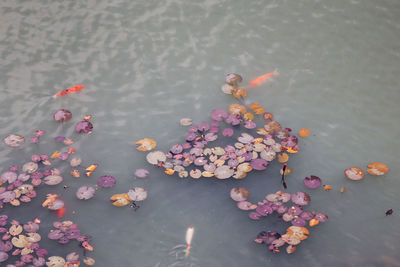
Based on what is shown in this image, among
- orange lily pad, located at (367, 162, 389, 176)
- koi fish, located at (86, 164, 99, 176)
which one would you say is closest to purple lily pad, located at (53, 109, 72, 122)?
koi fish, located at (86, 164, 99, 176)

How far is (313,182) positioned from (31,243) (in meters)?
1.74

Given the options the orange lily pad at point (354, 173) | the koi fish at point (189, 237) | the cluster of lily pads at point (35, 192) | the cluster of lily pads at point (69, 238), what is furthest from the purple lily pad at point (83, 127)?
the orange lily pad at point (354, 173)

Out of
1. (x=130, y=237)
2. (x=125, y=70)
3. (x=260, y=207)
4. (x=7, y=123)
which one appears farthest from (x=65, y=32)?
(x=260, y=207)

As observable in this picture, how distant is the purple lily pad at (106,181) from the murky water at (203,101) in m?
0.05

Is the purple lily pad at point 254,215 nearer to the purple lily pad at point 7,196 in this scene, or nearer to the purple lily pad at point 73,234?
the purple lily pad at point 73,234

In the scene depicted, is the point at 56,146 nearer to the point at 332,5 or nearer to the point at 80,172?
the point at 80,172

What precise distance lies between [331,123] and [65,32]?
2.40 meters

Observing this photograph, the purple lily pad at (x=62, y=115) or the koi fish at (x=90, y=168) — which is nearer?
the koi fish at (x=90, y=168)

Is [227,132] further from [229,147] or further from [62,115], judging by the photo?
[62,115]

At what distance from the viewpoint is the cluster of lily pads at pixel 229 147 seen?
263cm

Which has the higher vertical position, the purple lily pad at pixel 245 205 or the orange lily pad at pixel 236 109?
the orange lily pad at pixel 236 109

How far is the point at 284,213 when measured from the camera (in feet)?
7.97

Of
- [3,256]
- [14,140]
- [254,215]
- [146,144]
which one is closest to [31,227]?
[3,256]

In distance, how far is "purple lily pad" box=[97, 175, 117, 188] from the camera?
256 centimetres
